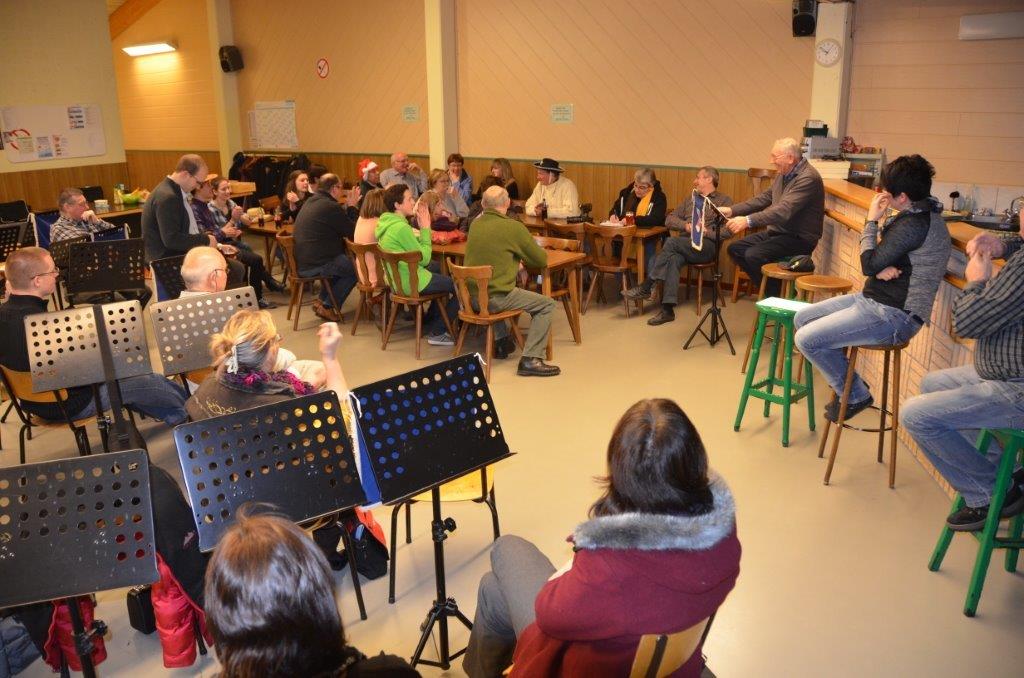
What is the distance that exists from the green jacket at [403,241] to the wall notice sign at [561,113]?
342 cm

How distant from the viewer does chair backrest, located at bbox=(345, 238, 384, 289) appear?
239 inches

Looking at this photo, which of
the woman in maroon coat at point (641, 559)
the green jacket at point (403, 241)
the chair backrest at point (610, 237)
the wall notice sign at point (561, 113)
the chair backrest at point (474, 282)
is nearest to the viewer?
the woman in maroon coat at point (641, 559)

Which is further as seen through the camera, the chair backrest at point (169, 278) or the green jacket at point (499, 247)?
the green jacket at point (499, 247)

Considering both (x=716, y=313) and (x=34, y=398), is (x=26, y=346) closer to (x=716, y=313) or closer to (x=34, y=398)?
(x=34, y=398)

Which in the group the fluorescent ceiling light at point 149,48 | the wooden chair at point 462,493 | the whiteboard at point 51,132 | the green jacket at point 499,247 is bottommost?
the wooden chair at point 462,493

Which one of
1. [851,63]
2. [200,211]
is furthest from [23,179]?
[851,63]

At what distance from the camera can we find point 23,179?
898cm

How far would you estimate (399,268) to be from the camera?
19.5ft

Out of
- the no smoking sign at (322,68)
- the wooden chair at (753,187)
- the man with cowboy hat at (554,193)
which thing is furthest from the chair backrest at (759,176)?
the no smoking sign at (322,68)

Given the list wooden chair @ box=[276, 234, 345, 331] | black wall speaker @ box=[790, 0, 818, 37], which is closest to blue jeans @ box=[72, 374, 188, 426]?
wooden chair @ box=[276, 234, 345, 331]

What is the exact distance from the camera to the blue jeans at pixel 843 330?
3.79 meters

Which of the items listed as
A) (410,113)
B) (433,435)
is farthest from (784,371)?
(410,113)

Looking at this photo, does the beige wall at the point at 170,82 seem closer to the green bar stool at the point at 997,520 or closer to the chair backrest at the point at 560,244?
the chair backrest at the point at 560,244

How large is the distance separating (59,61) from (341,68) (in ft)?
10.7
